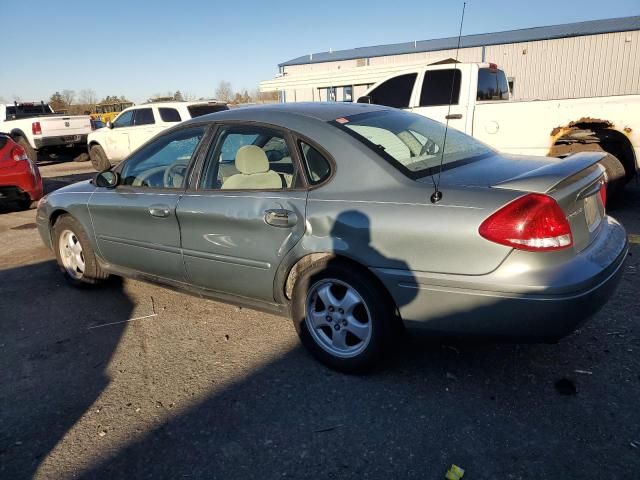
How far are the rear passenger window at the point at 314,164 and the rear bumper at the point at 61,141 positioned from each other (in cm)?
1398

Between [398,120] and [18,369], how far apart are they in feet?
10.0

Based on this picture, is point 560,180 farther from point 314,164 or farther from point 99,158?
point 99,158

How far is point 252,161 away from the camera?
130 inches

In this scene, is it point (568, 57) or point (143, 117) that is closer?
point (143, 117)

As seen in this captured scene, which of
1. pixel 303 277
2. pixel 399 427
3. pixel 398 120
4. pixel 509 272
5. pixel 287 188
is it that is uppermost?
pixel 398 120


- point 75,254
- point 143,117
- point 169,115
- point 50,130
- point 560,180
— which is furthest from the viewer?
point 50,130

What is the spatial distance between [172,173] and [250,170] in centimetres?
79

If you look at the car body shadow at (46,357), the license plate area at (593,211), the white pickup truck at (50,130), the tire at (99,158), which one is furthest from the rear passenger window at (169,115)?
the license plate area at (593,211)

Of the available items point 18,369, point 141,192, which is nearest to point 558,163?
point 141,192

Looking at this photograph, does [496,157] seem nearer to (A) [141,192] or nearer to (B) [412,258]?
(B) [412,258]

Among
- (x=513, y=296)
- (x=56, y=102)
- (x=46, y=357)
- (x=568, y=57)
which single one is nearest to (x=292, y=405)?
(x=513, y=296)

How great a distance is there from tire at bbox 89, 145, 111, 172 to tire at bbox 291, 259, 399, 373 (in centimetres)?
1178

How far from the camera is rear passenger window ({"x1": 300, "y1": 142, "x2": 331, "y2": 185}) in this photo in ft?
9.48

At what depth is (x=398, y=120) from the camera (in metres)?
3.42
